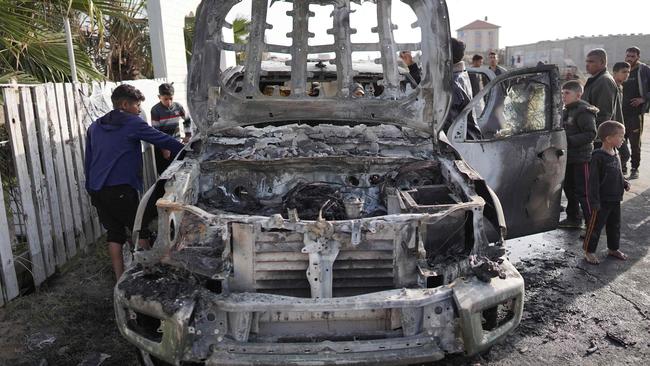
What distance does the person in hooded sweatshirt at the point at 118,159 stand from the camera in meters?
4.11

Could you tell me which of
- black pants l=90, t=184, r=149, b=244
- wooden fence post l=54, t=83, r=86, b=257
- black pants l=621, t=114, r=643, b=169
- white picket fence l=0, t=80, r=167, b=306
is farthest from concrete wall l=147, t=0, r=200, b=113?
black pants l=621, t=114, r=643, b=169

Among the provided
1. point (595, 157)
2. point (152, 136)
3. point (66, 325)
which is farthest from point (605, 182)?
point (66, 325)

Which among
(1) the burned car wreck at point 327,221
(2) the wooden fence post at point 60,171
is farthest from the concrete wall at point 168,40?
(1) the burned car wreck at point 327,221

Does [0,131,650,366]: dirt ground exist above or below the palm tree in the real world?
below

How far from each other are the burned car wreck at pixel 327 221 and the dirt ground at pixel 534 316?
430 millimetres

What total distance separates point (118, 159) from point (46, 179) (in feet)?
2.87

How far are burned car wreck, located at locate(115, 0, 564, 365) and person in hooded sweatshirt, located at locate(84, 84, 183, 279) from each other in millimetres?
541

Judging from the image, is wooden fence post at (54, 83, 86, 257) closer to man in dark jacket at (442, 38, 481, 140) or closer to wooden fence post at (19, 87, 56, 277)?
wooden fence post at (19, 87, 56, 277)

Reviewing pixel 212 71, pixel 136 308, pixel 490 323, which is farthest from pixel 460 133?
pixel 136 308

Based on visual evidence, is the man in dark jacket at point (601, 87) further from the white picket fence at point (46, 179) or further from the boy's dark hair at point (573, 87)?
the white picket fence at point (46, 179)

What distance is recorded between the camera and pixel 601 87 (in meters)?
6.25

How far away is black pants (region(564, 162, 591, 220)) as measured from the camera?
500 centimetres

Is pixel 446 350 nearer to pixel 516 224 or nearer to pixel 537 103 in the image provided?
pixel 516 224

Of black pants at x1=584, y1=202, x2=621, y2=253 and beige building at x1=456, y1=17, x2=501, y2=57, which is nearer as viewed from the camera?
black pants at x1=584, y1=202, x2=621, y2=253
